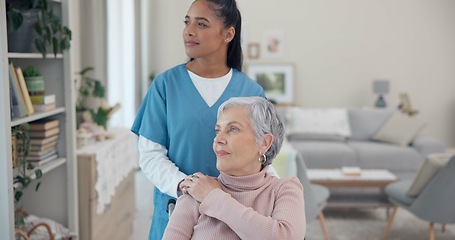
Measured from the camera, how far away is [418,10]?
6.65m

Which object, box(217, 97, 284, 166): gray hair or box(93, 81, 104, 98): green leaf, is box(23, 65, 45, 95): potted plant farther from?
box(217, 97, 284, 166): gray hair

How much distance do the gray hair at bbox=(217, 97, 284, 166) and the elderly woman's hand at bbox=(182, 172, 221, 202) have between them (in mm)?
154

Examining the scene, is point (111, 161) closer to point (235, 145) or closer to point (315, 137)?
point (235, 145)

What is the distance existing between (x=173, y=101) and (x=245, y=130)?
0.96 ft

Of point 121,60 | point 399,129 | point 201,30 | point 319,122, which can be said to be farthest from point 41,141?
point 399,129

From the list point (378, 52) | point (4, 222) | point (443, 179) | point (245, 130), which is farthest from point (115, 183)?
point (378, 52)

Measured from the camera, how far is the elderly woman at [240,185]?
1455 millimetres

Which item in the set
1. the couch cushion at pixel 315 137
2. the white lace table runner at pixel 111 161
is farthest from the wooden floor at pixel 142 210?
the couch cushion at pixel 315 137

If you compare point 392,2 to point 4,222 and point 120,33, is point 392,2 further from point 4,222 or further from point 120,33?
point 4,222

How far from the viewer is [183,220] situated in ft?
4.91

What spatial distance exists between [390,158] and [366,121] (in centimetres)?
82

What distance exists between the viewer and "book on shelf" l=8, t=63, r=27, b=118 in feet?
8.05

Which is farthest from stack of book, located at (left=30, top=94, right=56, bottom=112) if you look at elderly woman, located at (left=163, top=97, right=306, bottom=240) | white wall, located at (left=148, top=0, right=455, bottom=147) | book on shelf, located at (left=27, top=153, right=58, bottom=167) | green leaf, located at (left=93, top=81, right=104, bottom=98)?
white wall, located at (left=148, top=0, right=455, bottom=147)

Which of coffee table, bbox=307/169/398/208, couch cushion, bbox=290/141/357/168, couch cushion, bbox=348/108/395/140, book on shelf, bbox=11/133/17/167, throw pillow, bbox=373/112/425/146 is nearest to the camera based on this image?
book on shelf, bbox=11/133/17/167
